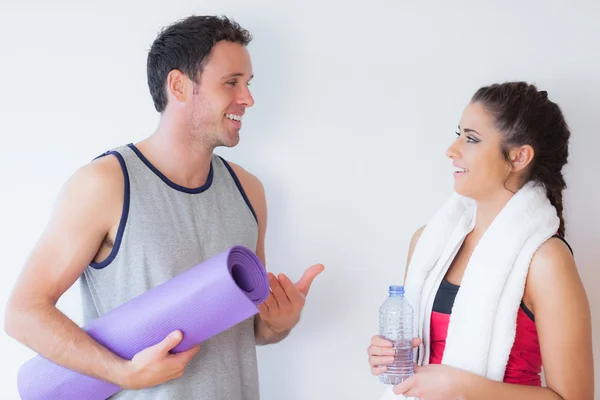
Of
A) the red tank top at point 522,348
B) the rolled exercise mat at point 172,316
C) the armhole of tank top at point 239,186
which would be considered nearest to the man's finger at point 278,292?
the armhole of tank top at point 239,186

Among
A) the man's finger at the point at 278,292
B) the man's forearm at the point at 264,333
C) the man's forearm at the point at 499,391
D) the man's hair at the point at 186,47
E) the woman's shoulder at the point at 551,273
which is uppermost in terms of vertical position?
the man's hair at the point at 186,47

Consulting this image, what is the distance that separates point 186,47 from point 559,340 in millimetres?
1160

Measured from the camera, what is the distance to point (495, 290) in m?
1.64

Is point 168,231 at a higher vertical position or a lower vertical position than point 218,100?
lower

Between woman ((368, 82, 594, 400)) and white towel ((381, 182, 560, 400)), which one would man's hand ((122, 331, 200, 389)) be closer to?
woman ((368, 82, 594, 400))

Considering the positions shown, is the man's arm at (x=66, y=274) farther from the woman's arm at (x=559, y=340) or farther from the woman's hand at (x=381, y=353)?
the woman's arm at (x=559, y=340)

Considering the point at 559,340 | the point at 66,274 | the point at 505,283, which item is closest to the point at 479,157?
the point at 505,283

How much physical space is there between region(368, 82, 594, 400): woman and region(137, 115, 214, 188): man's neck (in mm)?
630

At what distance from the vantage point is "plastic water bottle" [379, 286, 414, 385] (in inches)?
65.6

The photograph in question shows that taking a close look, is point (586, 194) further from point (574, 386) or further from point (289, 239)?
point (289, 239)

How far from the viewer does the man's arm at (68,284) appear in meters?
1.48

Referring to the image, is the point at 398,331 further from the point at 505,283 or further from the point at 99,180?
the point at 99,180

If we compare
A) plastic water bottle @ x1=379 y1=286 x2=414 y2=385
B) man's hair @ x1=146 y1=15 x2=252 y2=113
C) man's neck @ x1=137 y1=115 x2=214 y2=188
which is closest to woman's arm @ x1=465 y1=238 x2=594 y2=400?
plastic water bottle @ x1=379 y1=286 x2=414 y2=385

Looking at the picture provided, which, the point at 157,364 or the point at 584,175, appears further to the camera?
the point at 584,175
